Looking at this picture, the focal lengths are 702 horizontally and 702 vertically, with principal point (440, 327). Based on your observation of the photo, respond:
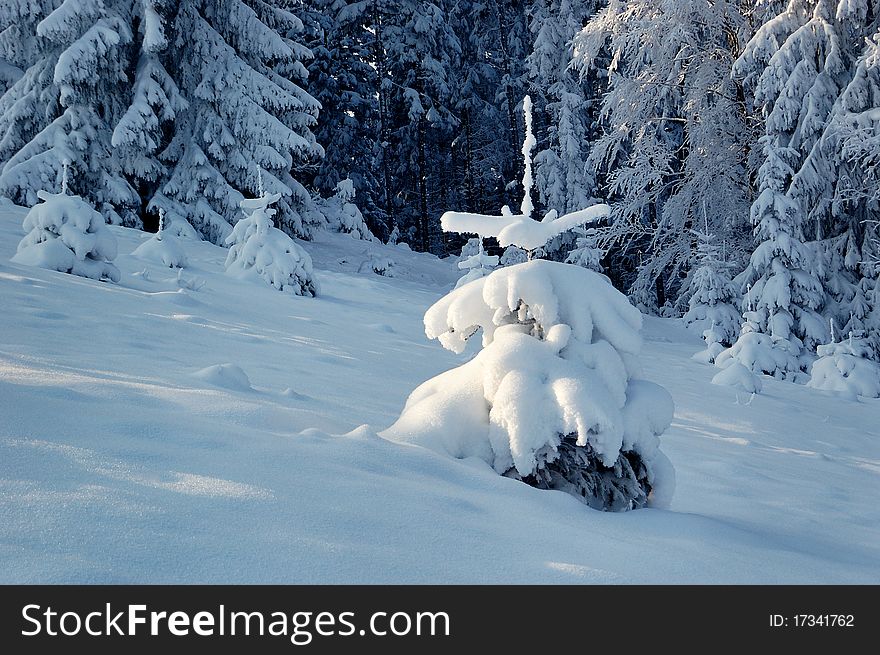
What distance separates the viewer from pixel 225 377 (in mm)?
3688

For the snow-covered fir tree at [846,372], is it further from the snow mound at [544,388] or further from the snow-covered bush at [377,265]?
the snow-covered bush at [377,265]

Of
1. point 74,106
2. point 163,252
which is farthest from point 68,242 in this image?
point 74,106

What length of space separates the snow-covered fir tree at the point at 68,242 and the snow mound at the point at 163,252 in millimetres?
1462

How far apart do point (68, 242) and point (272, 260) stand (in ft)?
9.37

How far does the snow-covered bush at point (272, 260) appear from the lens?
9344 millimetres

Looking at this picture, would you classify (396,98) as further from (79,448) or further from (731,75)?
(79,448)

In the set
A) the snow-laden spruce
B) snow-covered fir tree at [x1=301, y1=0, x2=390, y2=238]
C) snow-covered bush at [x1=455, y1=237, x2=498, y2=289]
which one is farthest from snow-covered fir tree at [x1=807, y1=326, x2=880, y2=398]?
snow-covered fir tree at [x1=301, y1=0, x2=390, y2=238]

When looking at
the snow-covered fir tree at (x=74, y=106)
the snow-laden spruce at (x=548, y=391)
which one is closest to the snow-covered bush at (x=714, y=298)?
the snow-covered fir tree at (x=74, y=106)

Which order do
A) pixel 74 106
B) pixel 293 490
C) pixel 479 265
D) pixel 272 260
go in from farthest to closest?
pixel 74 106
pixel 479 265
pixel 272 260
pixel 293 490

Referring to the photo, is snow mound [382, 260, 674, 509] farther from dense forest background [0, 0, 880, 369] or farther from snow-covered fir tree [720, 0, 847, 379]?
snow-covered fir tree [720, 0, 847, 379]

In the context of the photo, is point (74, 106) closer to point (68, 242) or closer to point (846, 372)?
point (68, 242)

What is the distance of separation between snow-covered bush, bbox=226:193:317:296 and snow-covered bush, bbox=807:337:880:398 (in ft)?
23.4

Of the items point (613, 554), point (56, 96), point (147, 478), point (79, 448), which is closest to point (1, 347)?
point (79, 448)

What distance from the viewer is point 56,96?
12.9m
